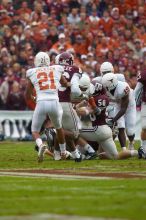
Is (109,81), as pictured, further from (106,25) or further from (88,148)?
(106,25)

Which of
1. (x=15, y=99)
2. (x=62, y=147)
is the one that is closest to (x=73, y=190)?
(x=62, y=147)

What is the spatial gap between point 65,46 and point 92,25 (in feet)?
5.20

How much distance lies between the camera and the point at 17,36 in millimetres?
23516

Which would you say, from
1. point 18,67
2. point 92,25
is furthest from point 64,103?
point 92,25

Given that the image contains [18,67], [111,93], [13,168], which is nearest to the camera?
[13,168]

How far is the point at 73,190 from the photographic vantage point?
904 cm

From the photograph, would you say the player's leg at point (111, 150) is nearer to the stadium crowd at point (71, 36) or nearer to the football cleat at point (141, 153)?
the football cleat at point (141, 153)

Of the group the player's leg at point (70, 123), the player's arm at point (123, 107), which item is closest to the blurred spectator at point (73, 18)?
the player's arm at point (123, 107)

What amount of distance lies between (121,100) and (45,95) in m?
2.00

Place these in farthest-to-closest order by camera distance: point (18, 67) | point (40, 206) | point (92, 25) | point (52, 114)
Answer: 1. point (92, 25)
2. point (18, 67)
3. point (52, 114)
4. point (40, 206)

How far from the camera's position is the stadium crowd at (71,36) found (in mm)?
22594

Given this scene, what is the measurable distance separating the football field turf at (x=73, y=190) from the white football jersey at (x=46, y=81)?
3.34ft

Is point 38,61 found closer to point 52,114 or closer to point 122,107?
point 52,114

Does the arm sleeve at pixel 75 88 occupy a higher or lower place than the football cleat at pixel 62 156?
higher
